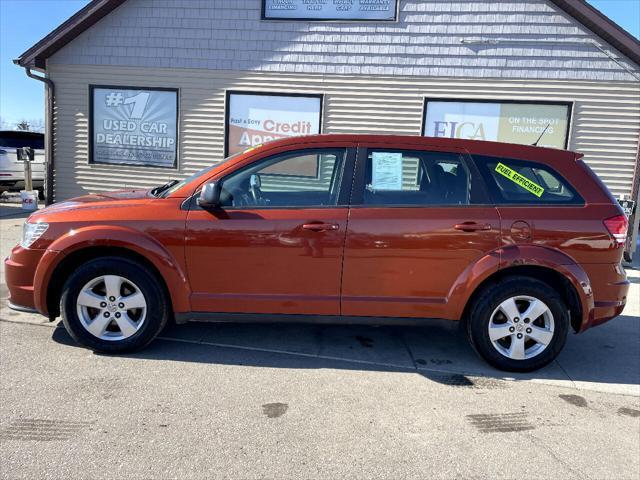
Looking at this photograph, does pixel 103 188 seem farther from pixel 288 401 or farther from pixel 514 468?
pixel 514 468

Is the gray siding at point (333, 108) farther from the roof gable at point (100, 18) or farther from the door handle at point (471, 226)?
the door handle at point (471, 226)

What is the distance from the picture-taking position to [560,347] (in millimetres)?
3820

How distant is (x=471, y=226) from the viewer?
3.68m

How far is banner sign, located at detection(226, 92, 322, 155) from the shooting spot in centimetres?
914

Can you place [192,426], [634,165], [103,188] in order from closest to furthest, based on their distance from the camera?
[192,426] < [634,165] < [103,188]

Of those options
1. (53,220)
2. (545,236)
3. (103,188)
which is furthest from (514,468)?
(103,188)

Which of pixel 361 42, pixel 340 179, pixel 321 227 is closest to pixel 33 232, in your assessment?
pixel 321 227

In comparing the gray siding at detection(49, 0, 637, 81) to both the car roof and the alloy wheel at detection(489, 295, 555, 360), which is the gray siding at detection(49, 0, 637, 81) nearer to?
the car roof

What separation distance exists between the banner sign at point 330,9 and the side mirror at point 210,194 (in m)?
6.38

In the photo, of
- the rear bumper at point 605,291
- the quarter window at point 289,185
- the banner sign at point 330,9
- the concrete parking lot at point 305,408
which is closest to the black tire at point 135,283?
the concrete parking lot at point 305,408

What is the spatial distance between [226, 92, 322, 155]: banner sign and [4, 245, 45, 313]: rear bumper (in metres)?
5.85

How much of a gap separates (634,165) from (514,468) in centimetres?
789

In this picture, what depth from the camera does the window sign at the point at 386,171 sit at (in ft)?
12.5

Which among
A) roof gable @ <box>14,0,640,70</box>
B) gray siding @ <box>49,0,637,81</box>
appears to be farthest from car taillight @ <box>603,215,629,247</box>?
roof gable @ <box>14,0,640,70</box>
